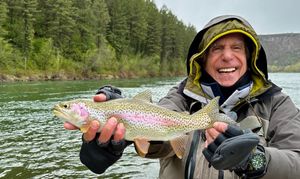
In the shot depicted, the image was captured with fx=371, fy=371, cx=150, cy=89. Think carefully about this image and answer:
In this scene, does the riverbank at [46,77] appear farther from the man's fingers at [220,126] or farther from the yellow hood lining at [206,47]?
the man's fingers at [220,126]

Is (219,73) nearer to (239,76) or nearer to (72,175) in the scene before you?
(239,76)

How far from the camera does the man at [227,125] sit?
2.63 meters

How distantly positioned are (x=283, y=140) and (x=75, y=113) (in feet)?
5.60

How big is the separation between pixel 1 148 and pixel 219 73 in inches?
360

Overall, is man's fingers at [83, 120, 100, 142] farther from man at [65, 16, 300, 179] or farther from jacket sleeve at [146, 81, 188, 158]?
jacket sleeve at [146, 81, 188, 158]

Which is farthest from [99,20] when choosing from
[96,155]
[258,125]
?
[258,125]

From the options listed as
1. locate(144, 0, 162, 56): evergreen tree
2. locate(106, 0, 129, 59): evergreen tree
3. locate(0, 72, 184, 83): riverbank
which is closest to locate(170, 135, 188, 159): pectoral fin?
locate(0, 72, 184, 83): riverbank

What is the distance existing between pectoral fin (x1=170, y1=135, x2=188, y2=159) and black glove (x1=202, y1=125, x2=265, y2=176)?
0.43 m

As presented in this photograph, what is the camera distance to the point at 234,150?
2.46 m

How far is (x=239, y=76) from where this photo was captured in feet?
11.7

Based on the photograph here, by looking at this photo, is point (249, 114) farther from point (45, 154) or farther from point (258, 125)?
point (45, 154)

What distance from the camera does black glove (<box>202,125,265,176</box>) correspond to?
2451 mm

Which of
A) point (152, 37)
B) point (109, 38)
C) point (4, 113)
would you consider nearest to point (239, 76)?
point (4, 113)

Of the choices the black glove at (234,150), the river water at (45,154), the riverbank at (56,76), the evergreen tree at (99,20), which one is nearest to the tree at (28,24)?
the riverbank at (56,76)
